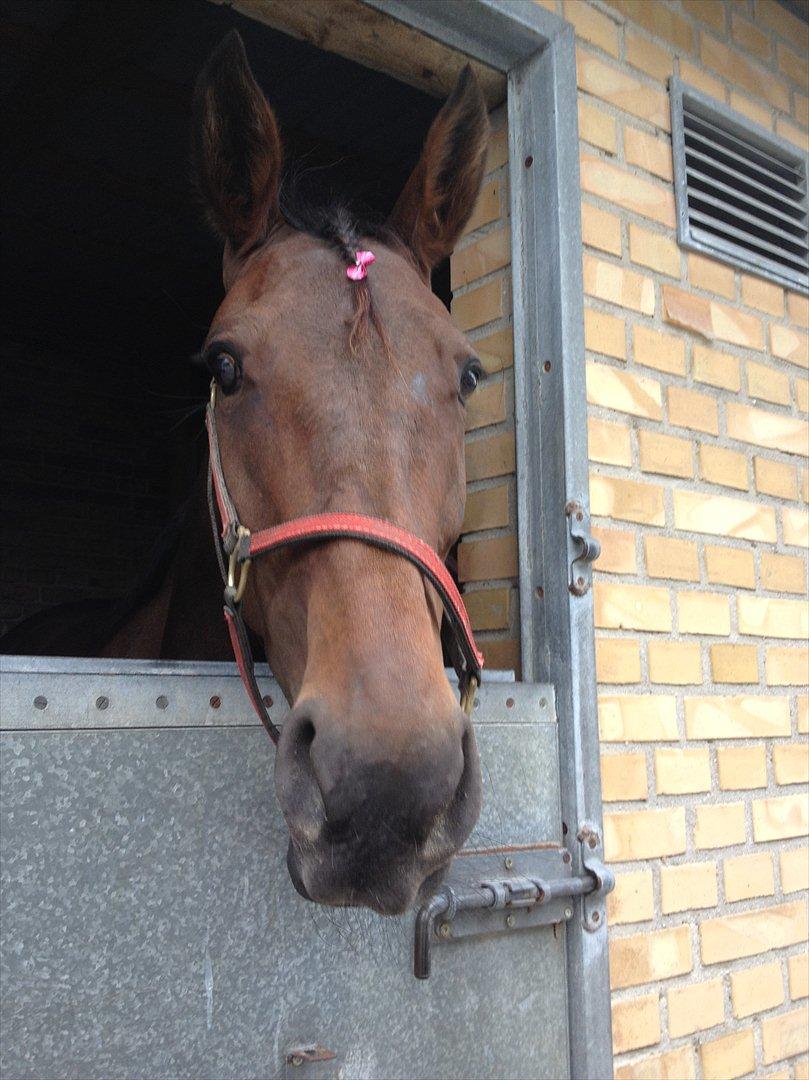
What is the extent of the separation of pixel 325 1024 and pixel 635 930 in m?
0.78

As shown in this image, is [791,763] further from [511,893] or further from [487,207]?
[487,207]

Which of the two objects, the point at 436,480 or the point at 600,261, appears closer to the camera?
the point at 436,480

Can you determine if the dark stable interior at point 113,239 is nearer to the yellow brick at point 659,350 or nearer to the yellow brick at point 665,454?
the yellow brick at point 659,350

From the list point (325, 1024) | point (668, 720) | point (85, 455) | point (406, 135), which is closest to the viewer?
point (325, 1024)

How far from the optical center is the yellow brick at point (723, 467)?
231cm

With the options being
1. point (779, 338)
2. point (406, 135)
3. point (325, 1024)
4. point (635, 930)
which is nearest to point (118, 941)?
point (325, 1024)

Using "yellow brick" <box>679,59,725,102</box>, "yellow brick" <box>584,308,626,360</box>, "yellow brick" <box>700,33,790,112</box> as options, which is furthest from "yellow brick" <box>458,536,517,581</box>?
"yellow brick" <box>700,33,790,112</box>

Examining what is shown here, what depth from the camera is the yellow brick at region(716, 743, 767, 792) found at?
221 centimetres

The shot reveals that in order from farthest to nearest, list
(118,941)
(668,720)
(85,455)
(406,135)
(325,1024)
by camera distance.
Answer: (85,455) < (406,135) < (668,720) < (325,1024) < (118,941)

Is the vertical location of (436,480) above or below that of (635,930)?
above

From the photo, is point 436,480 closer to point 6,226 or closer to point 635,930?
point 635,930

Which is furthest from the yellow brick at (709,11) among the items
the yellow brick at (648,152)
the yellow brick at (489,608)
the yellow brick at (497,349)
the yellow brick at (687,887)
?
the yellow brick at (687,887)

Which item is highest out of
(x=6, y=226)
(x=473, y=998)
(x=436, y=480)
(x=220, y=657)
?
(x=6, y=226)

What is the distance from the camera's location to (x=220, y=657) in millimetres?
2049
